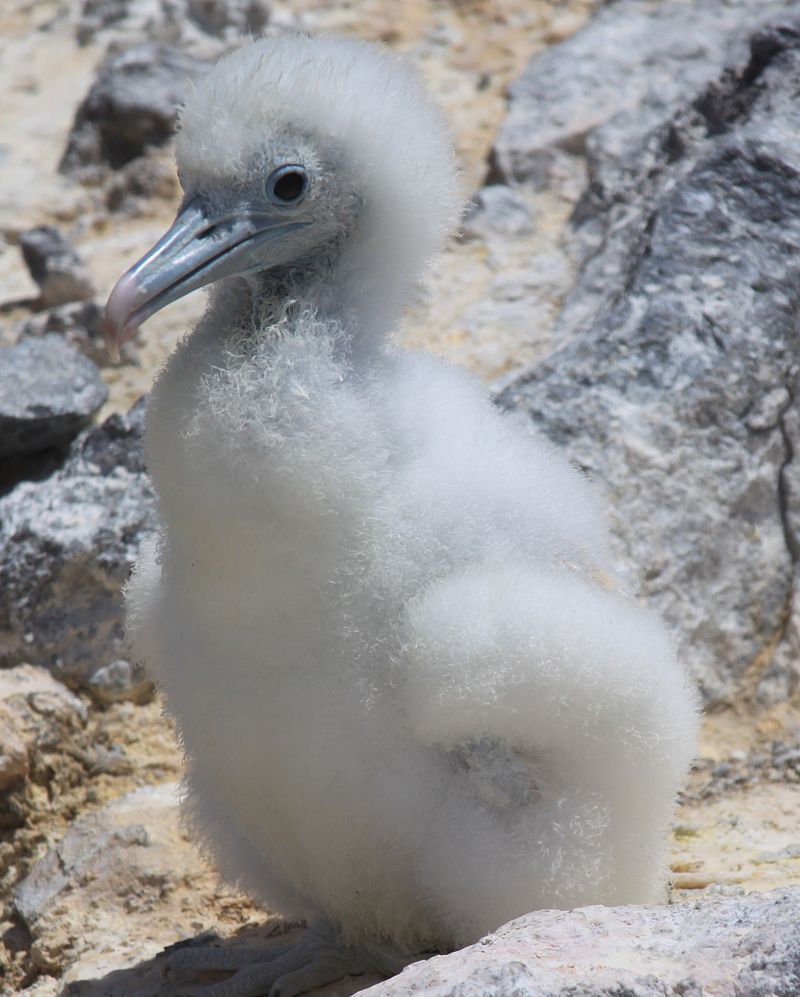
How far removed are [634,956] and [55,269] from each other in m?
4.23

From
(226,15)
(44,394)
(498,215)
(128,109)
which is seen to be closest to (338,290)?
(44,394)

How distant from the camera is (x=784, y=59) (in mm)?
5152

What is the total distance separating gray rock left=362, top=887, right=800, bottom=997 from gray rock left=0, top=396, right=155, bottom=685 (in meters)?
2.15

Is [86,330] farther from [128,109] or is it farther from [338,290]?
[338,290]

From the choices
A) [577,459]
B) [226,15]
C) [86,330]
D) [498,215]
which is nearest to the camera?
[577,459]

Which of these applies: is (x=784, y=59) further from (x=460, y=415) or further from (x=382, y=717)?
(x=382, y=717)

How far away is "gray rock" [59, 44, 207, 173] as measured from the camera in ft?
22.6

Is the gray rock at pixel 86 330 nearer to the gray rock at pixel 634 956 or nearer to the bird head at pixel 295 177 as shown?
the bird head at pixel 295 177

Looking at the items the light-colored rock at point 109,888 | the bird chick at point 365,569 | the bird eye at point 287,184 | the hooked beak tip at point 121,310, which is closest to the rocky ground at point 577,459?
the light-colored rock at point 109,888

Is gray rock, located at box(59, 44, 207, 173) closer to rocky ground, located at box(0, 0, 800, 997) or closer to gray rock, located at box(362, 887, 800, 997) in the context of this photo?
rocky ground, located at box(0, 0, 800, 997)

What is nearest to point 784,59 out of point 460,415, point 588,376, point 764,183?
point 764,183

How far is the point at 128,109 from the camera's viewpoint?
A: 6883 millimetres

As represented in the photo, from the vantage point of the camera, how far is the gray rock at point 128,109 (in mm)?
6891

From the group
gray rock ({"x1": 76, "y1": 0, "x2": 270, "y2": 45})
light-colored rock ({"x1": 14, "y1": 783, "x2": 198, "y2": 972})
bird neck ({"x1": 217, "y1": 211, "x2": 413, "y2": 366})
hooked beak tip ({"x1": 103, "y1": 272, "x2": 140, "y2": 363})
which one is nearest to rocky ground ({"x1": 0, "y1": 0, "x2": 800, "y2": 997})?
light-colored rock ({"x1": 14, "y1": 783, "x2": 198, "y2": 972})
